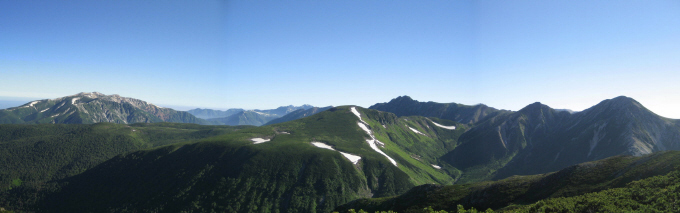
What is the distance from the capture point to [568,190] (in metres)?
65.4

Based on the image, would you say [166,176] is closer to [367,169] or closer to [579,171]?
[367,169]

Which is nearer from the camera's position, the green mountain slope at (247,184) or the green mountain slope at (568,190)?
the green mountain slope at (568,190)

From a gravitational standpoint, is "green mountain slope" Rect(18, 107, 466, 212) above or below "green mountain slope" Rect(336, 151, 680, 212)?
below

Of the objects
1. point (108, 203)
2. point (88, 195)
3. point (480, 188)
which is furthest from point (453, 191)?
point (88, 195)

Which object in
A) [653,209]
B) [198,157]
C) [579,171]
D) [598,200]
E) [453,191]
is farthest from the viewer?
[198,157]

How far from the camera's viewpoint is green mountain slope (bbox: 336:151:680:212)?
45.4 m

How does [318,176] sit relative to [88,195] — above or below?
above

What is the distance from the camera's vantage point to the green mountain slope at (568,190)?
149 ft

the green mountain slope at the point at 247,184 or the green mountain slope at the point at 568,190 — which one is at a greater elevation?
the green mountain slope at the point at 568,190

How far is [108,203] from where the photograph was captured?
174125mm

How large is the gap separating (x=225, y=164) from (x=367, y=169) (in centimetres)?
10418

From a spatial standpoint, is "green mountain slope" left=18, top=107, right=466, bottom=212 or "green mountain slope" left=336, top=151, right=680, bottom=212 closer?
"green mountain slope" left=336, top=151, right=680, bottom=212

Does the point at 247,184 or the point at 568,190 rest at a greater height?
the point at 568,190

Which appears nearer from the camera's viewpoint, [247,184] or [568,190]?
[568,190]
